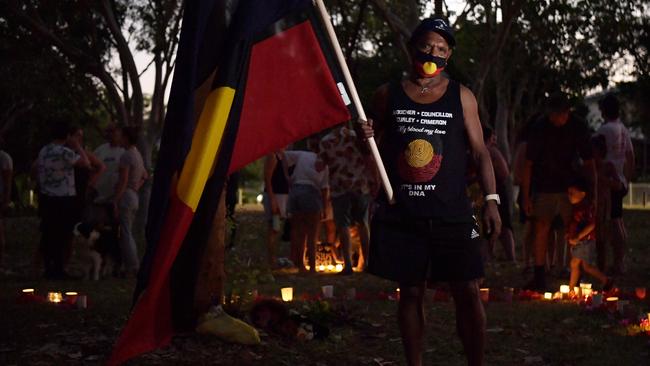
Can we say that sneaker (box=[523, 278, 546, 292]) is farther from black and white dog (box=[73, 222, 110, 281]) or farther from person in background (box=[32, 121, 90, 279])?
person in background (box=[32, 121, 90, 279])

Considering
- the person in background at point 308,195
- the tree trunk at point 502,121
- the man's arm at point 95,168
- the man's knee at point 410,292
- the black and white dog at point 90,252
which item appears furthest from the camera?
the tree trunk at point 502,121

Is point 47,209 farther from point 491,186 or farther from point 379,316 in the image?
point 491,186

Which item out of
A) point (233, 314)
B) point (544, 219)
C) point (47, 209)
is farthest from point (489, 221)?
point (47, 209)

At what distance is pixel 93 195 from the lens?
1395cm

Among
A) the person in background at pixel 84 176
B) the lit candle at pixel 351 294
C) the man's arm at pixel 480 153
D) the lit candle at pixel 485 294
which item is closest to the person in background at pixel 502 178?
the lit candle at pixel 485 294

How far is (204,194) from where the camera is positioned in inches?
235

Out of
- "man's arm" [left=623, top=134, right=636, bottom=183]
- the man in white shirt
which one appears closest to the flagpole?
the man in white shirt

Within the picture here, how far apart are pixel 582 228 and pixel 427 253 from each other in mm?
5405

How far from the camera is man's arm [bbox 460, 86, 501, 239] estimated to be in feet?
21.4

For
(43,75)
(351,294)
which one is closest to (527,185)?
(351,294)

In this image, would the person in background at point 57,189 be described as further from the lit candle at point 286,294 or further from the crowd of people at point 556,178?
the crowd of people at point 556,178

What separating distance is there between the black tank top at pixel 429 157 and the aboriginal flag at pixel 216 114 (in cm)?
38

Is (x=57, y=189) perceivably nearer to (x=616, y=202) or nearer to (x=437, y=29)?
(x=616, y=202)

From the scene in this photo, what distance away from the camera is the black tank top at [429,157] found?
6406mm
